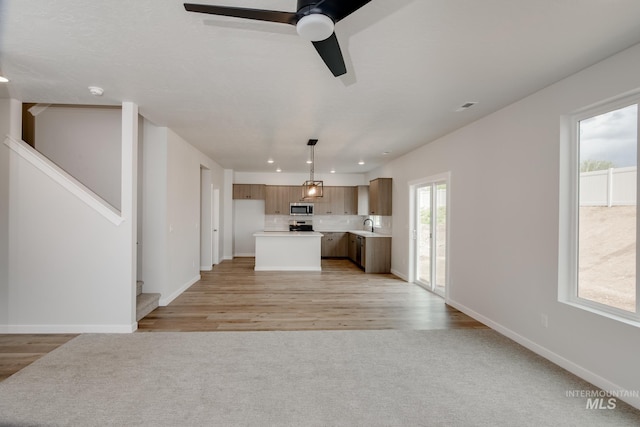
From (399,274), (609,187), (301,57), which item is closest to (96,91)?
(301,57)

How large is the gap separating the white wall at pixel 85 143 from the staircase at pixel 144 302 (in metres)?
1.46

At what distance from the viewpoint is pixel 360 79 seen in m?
2.85

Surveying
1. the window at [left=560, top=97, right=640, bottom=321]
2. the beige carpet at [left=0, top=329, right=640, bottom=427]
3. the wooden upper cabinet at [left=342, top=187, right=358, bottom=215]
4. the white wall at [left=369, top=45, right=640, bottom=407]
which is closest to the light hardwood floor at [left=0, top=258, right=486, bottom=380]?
the beige carpet at [left=0, top=329, right=640, bottom=427]

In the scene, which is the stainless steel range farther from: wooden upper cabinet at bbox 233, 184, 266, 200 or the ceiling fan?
the ceiling fan

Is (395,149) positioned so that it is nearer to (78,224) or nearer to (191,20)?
(191,20)

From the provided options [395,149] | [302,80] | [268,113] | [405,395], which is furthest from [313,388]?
[395,149]

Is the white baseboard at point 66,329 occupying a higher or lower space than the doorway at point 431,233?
lower

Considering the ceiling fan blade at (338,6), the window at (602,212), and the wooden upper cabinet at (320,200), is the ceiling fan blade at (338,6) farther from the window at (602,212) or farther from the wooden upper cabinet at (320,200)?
the wooden upper cabinet at (320,200)

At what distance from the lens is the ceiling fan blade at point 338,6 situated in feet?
4.66

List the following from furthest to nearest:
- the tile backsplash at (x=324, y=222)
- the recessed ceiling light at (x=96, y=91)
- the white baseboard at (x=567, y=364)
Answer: the tile backsplash at (x=324, y=222), the recessed ceiling light at (x=96, y=91), the white baseboard at (x=567, y=364)

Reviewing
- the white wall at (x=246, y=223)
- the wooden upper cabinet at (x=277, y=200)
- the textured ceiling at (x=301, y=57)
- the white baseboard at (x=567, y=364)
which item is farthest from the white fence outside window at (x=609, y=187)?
the white wall at (x=246, y=223)

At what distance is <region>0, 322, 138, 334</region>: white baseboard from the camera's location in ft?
11.5

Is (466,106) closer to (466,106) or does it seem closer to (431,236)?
(466,106)

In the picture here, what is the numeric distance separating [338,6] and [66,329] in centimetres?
441
